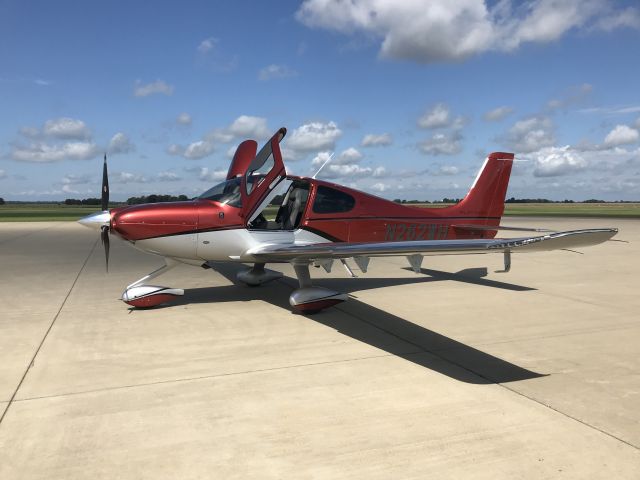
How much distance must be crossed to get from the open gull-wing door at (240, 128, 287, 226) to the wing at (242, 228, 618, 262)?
731 mm

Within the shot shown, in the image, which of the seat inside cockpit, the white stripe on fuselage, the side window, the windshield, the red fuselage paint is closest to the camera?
the red fuselage paint

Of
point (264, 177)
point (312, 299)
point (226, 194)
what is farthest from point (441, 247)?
point (226, 194)

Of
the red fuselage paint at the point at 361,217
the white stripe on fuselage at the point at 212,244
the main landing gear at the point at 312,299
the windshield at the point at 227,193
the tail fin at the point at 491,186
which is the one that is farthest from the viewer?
the tail fin at the point at 491,186

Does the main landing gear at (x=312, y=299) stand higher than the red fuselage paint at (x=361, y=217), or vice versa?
the red fuselage paint at (x=361, y=217)

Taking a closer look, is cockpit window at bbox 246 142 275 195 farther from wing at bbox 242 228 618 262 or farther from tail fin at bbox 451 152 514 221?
tail fin at bbox 451 152 514 221

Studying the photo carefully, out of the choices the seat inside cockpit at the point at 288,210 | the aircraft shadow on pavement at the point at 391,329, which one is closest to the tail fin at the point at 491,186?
the aircraft shadow on pavement at the point at 391,329

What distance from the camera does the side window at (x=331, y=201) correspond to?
8477 millimetres

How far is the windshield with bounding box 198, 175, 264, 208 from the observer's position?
7.84 meters

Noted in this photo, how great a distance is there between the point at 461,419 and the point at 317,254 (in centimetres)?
342

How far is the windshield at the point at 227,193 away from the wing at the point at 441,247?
849 mm

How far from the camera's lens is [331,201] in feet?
28.2

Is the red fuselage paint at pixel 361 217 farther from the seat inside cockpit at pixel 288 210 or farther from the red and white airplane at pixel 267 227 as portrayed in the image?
the seat inside cockpit at pixel 288 210

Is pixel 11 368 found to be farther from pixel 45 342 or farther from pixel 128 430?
pixel 128 430

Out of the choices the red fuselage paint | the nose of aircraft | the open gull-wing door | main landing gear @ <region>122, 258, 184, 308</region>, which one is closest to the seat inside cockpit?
the red fuselage paint
